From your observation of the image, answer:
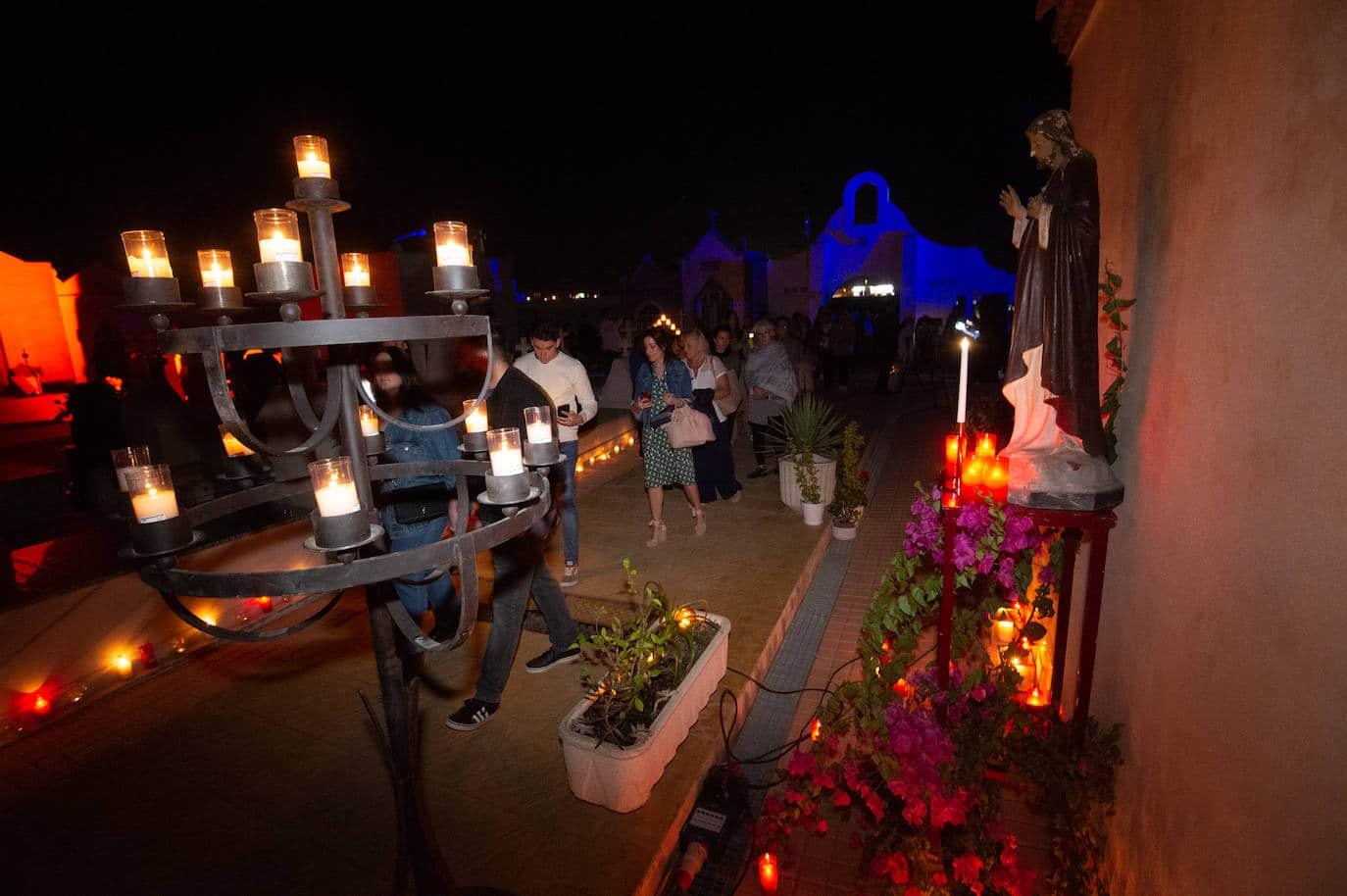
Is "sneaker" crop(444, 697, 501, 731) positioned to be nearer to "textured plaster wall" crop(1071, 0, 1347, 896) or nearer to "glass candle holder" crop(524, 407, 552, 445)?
"glass candle holder" crop(524, 407, 552, 445)

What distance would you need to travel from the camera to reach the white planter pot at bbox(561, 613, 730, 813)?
105 inches

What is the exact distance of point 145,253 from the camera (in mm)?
1517

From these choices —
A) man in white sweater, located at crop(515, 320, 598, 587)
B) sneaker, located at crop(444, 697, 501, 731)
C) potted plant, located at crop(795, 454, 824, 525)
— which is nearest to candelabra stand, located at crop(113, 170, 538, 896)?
sneaker, located at crop(444, 697, 501, 731)

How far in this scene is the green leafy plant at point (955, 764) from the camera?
2324mm

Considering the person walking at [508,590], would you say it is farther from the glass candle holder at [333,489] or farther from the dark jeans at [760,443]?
the dark jeans at [760,443]

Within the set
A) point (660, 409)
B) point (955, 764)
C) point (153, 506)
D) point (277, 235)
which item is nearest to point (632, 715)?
point (955, 764)

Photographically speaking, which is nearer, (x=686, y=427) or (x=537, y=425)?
(x=537, y=425)

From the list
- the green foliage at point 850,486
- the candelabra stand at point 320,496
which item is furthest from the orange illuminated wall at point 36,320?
→ the green foliage at point 850,486

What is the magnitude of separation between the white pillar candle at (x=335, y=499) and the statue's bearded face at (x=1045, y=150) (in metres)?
2.81

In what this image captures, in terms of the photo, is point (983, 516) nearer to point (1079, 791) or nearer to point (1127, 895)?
point (1079, 791)

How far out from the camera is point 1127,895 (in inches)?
90.5

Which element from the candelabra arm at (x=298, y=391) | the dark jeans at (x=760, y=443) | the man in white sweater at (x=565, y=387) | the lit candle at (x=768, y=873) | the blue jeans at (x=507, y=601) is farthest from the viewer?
the dark jeans at (x=760, y=443)

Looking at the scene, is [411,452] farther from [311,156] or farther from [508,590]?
[311,156]

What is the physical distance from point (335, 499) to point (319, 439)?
8.1 inches
